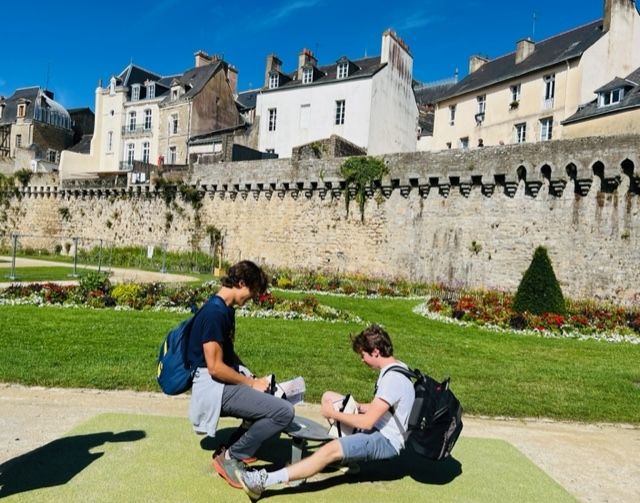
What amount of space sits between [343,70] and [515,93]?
1017 cm

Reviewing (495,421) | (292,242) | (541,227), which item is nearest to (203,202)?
(292,242)

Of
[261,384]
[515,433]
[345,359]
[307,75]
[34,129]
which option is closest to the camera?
[261,384]

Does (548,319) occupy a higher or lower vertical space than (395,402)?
lower

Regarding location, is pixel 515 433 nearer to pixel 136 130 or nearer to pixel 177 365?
pixel 177 365

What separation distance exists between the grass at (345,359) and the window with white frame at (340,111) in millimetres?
22749

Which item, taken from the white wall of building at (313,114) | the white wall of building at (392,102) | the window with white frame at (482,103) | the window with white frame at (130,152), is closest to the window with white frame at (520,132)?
the window with white frame at (482,103)

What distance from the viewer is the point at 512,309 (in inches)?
559

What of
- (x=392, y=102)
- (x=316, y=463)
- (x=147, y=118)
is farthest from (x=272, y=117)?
(x=316, y=463)

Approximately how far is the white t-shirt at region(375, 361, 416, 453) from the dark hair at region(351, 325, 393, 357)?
0.12m

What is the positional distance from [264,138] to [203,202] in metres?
9.36

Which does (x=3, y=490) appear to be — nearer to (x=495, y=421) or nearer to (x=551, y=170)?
(x=495, y=421)

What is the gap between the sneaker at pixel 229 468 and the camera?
12.4 feet

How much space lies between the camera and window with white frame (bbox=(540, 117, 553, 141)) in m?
29.9

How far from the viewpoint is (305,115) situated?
113 ft
